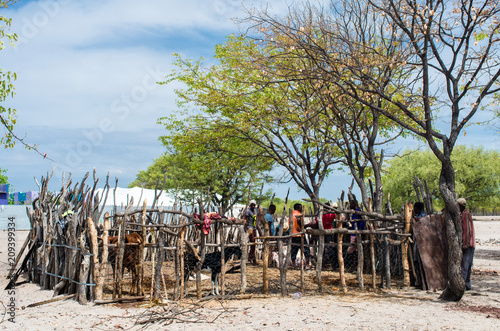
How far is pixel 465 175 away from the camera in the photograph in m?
39.5

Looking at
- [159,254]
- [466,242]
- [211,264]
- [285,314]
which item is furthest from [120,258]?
[466,242]

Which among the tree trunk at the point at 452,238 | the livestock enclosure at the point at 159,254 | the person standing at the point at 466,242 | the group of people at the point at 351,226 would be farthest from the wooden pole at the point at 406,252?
the tree trunk at the point at 452,238

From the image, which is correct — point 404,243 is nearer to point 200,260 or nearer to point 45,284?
point 200,260

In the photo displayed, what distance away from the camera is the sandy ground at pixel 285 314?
670 cm

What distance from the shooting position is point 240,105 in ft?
55.8

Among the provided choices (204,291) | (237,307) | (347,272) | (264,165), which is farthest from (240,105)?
(237,307)

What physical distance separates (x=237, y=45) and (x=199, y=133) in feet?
12.7

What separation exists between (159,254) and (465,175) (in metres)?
37.5

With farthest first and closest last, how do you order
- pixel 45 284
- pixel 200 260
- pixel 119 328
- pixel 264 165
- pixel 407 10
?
1. pixel 264 165
2. pixel 45 284
3. pixel 407 10
4. pixel 200 260
5. pixel 119 328

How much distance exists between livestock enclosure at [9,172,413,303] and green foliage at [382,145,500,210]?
1193 inches

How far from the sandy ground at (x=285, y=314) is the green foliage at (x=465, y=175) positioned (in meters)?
31.9

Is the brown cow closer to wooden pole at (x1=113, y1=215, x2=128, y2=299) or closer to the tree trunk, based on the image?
wooden pole at (x1=113, y1=215, x2=128, y2=299)

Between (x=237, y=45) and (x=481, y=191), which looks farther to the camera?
(x=481, y=191)

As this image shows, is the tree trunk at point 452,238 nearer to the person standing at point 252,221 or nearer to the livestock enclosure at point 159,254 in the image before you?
the livestock enclosure at point 159,254
